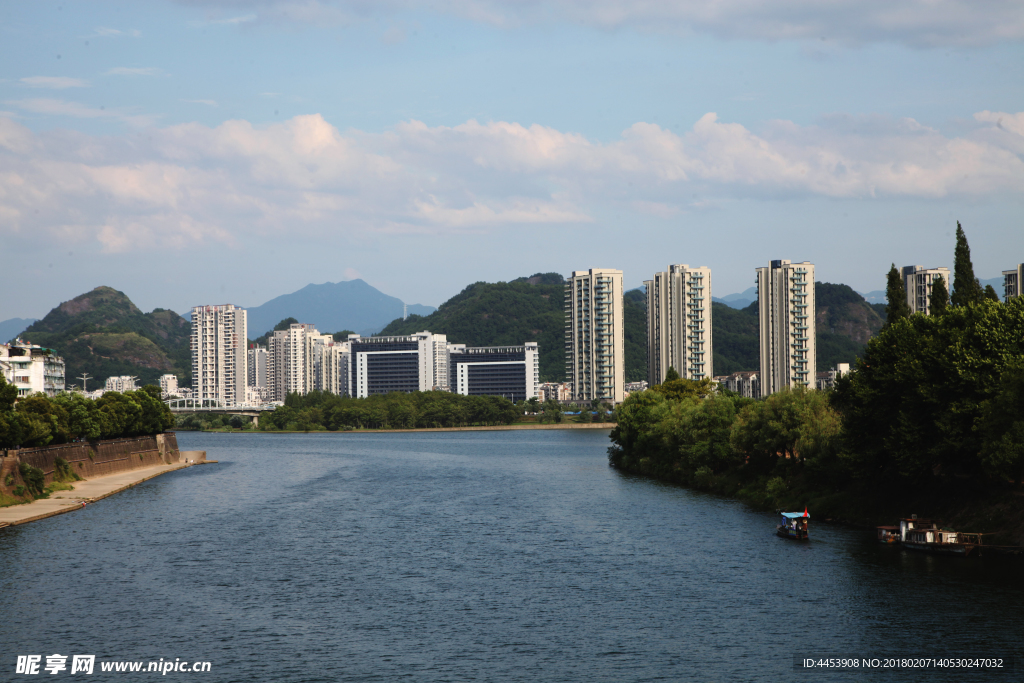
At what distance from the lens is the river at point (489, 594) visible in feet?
93.9

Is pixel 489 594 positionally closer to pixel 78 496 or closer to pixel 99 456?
pixel 78 496

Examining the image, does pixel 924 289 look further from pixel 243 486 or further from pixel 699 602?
pixel 699 602

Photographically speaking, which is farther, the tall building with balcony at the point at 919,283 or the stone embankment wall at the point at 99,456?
the tall building with balcony at the point at 919,283

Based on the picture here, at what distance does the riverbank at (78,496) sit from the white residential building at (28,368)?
22.2 m

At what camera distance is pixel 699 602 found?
35031 millimetres

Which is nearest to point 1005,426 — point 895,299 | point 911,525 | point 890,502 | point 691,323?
point 911,525

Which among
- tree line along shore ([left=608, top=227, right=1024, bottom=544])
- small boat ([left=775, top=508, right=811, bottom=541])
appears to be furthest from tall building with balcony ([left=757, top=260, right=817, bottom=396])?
small boat ([left=775, top=508, right=811, bottom=541])

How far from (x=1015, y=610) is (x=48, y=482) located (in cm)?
6486

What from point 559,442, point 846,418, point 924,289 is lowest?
point 559,442

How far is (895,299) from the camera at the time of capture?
5566 centimetres

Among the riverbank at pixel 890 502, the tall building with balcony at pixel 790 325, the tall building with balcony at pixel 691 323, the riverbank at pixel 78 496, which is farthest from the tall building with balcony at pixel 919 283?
the riverbank at pixel 78 496

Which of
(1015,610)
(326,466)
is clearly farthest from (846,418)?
(326,466)

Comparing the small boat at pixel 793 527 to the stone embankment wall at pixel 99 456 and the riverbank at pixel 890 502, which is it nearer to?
the riverbank at pixel 890 502

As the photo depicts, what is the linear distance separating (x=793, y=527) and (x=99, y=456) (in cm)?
6554
